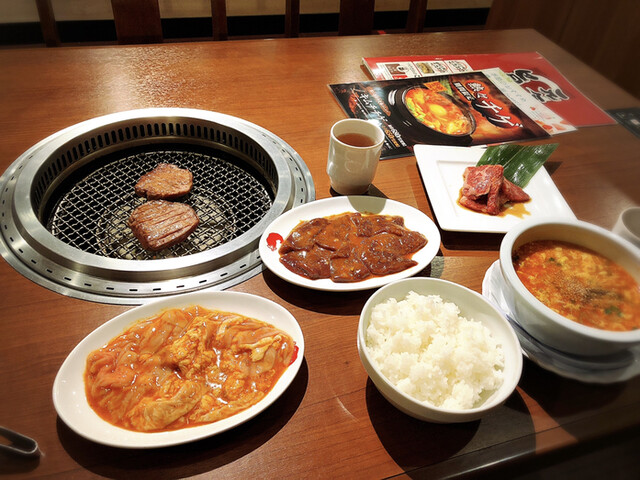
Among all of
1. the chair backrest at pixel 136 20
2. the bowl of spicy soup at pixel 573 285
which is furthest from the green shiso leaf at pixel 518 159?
the chair backrest at pixel 136 20

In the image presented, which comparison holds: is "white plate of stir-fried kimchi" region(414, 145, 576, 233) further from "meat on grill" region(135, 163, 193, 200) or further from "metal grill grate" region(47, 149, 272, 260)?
"meat on grill" region(135, 163, 193, 200)

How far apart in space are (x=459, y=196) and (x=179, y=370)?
3.74 ft

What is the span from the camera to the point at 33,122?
1847 mm

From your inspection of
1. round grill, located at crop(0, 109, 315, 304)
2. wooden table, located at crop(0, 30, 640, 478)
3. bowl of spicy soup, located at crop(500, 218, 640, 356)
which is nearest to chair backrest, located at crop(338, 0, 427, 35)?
wooden table, located at crop(0, 30, 640, 478)

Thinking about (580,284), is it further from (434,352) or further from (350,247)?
(350,247)

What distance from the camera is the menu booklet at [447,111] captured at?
2.02 m

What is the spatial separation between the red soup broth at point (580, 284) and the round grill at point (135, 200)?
78cm

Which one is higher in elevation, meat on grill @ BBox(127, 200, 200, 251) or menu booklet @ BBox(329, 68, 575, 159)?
menu booklet @ BBox(329, 68, 575, 159)

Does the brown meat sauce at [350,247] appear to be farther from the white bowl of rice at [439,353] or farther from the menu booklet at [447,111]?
the menu booklet at [447,111]

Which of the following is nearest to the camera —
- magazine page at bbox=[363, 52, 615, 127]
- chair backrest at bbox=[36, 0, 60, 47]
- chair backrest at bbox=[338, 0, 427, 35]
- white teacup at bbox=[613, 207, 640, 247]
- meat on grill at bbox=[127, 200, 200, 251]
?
white teacup at bbox=[613, 207, 640, 247]

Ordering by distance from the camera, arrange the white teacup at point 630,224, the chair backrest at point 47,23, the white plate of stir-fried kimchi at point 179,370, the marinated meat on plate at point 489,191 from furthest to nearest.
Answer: the chair backrest at point 47,23, the marinated meat on plate at point 489,191, the white plate of stir-fried kimchi at point 179,370, the white teacup at point 630,224

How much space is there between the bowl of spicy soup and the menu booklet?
845 mm

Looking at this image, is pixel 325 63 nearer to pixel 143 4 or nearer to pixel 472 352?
pixel 143 4

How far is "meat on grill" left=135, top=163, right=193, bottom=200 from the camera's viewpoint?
66.4 inches
